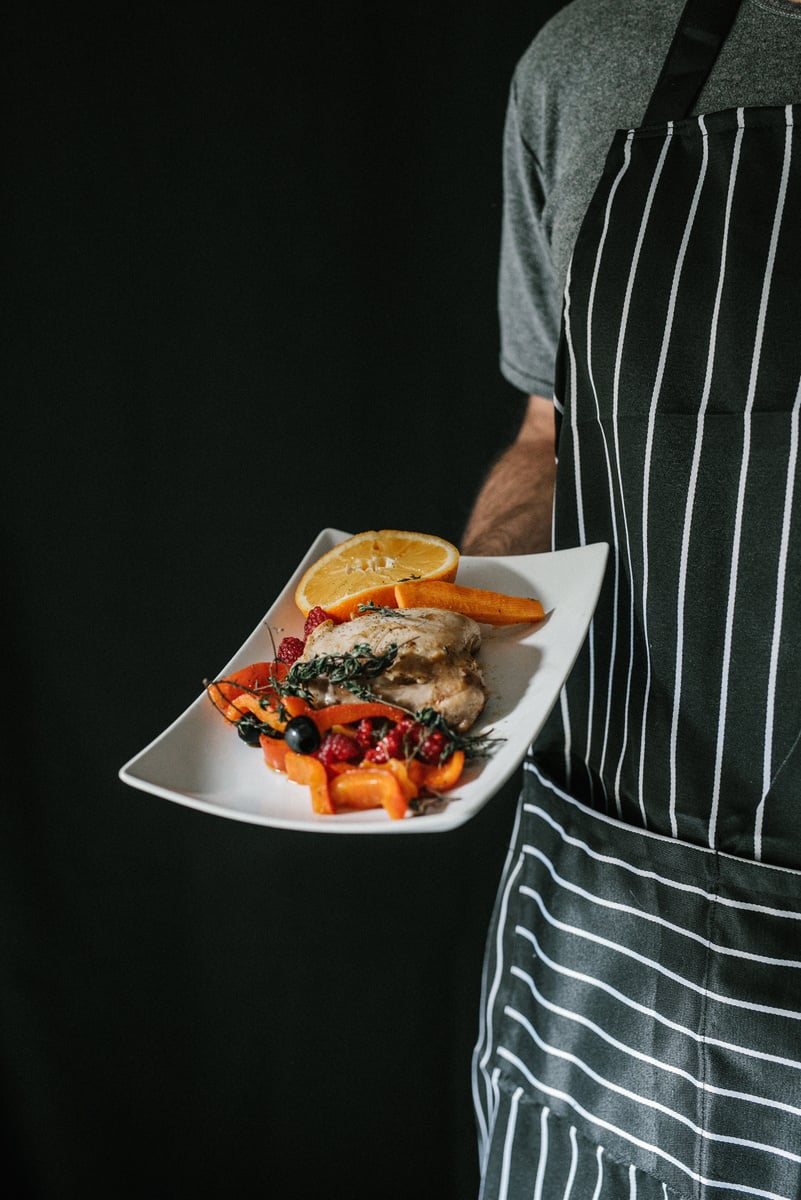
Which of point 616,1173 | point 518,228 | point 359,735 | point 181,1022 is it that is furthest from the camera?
point 181,1022

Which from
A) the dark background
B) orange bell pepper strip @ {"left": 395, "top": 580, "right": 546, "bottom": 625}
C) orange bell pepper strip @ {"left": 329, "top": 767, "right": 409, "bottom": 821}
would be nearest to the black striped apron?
orange bell pepper strip @ {"left": 395, "top": 580, "right": 546, "bottom": 625}

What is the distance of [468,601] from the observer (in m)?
1.04

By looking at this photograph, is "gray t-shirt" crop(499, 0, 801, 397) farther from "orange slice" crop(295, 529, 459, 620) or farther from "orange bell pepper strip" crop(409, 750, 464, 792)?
"orange bell pepper strip" crop(409, 750, 464, 792)

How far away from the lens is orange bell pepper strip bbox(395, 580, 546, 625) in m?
1.03

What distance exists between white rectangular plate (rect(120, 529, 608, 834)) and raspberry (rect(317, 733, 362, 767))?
34 millimetres

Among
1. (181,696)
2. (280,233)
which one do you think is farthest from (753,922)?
(280,233)

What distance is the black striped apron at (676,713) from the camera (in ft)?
3.07

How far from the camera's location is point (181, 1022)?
1920 mm

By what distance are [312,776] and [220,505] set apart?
959mm

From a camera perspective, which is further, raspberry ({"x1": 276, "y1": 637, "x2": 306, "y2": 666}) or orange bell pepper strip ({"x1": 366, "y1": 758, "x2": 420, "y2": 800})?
raspberry ({"x1": 276, "y1": 637, "x2": 306, "y2": 666})

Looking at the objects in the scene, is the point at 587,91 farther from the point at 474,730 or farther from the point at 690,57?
the point at 474,730

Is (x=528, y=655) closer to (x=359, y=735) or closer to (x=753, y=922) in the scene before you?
(x=359, y=735)

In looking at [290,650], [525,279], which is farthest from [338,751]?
[525,279]

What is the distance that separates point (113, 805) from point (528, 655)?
1047mm
